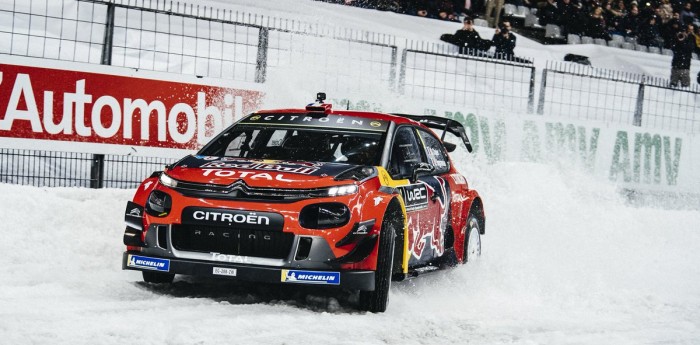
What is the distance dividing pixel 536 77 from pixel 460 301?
9.13m

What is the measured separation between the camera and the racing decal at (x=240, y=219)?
6.47 meters

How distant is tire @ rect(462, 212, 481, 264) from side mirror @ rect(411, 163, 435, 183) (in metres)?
1.24

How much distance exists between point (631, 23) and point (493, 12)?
4.84 meters

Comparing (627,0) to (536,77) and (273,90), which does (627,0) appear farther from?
(273,90)

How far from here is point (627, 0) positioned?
86.1ft

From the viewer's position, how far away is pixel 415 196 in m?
7.60

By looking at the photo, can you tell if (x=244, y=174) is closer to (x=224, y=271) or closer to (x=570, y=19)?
(x=224, y=271)

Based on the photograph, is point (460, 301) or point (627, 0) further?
point (627, 0)

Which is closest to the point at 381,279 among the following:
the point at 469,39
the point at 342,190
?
the point at 342,190

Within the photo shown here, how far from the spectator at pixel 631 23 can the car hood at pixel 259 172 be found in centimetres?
1933

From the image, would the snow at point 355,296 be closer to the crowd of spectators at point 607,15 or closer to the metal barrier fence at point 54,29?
the metal barrier fence at point 54,29

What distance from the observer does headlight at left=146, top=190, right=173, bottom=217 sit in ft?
22.0

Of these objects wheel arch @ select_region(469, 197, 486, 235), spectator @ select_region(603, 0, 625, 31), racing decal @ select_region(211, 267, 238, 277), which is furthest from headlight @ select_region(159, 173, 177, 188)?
spectator @ select_region(603, 0, 625, 31)

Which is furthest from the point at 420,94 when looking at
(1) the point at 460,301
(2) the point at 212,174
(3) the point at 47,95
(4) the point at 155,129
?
(2) the point at 212,174
